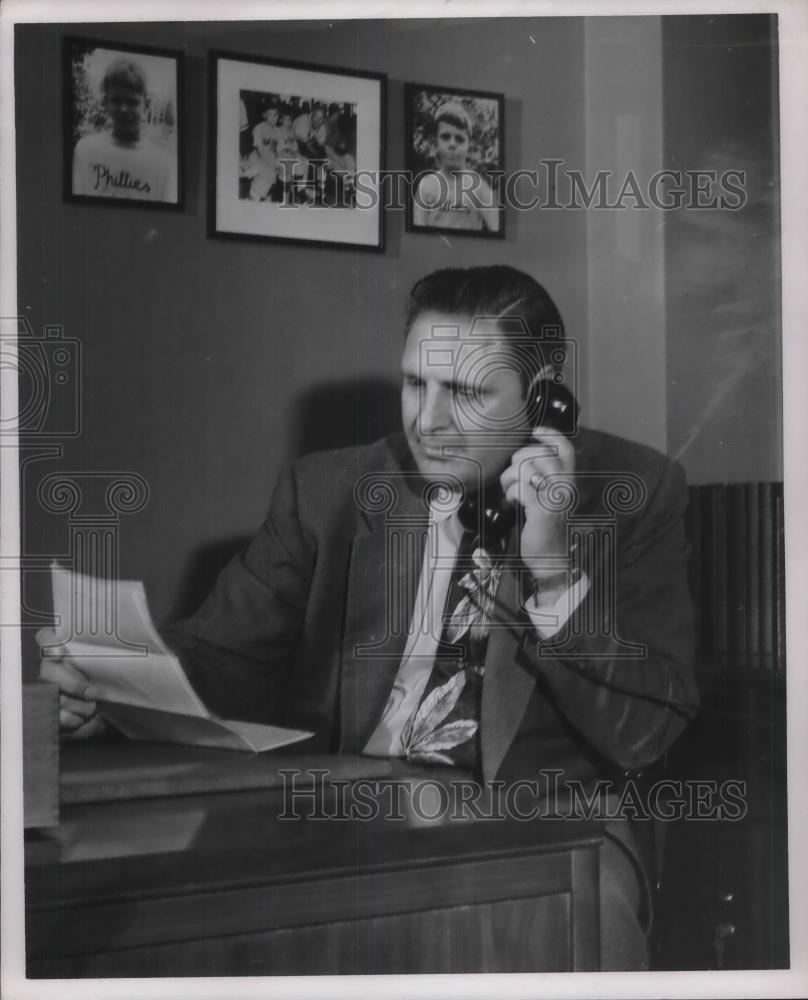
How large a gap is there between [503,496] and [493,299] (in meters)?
0.27

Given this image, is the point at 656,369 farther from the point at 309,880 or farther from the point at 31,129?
the point at 31,129

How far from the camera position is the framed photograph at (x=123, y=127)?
1.58 meters

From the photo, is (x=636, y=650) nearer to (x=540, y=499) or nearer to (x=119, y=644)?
(x=540, y=499)

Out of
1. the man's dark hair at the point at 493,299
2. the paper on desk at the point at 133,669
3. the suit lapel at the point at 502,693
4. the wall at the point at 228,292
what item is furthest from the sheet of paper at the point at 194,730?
the man's dark hair at the point at 493,299

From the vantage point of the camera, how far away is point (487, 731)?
158 cm

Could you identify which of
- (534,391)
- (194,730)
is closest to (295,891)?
(194,730)

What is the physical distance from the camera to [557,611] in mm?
1590

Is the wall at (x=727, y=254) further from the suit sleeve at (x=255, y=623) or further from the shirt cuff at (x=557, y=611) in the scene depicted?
the suit sleeve at (x=255, y=623)

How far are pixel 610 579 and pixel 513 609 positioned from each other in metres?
0.14

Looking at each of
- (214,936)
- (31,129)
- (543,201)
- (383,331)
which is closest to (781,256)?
(543,201)

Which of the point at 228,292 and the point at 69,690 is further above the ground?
the point at 228,292

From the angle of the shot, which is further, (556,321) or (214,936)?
(556,321)

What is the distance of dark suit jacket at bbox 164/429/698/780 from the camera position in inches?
62.5

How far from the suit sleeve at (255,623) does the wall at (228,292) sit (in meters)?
0.04
